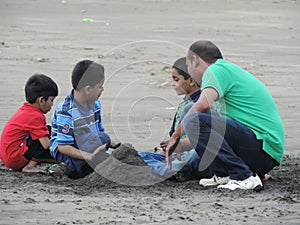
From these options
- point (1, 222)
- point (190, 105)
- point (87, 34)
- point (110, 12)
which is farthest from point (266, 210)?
point (110, 12)

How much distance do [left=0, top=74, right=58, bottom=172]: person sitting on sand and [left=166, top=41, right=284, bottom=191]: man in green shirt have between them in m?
1.47

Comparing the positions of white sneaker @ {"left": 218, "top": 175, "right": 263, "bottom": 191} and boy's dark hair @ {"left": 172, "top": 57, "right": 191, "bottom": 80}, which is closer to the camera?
white sneaker @ {"left": 218, "top": 175, "right": 263, "bottom": 191}

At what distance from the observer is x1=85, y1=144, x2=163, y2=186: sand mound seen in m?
7.06

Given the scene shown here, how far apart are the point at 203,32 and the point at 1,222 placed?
1382cm

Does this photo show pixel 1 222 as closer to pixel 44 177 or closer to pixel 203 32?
pixel 44 177

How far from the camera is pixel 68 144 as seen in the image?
7.41m

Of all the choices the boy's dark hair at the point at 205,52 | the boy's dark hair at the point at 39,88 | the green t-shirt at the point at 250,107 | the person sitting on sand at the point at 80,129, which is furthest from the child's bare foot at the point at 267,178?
the boy's dark hair at the point at 39,88

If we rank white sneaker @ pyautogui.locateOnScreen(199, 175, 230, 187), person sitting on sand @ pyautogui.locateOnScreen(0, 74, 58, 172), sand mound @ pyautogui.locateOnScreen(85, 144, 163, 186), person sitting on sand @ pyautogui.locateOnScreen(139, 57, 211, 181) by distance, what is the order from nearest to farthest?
1. white sneaker @ pyautogui.locateOnScreen(199, 175, 230, 187)
2. sand mound @ pyautogui.locateOnScreen(85, 144, 163, 186)
3. person sitting on sand @ pyautogui.locateOnScreen(139, 57, 211, 181)
4. person sitting on sand @ pyautogui.locateOnScreen(0, 74, 58, 172)

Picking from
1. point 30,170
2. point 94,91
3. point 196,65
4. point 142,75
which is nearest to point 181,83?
point 196,65

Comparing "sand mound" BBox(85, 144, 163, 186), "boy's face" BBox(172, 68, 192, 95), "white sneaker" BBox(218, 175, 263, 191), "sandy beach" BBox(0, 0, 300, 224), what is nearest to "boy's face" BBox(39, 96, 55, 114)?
"sandy beach" BBox(0, 0, 300, 224)

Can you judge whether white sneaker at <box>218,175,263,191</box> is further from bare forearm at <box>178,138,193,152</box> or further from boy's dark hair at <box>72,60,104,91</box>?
boy's dark hair at <box>72,60,104,91</box>

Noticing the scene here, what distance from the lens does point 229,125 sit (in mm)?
6812

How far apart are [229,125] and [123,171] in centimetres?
98

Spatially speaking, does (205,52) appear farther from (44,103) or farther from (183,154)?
(44,103)
